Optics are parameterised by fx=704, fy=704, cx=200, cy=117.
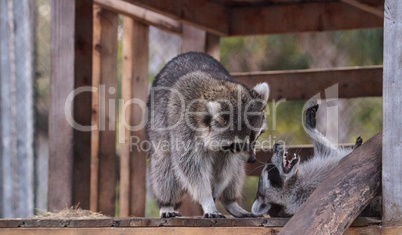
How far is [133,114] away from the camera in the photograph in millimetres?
5266

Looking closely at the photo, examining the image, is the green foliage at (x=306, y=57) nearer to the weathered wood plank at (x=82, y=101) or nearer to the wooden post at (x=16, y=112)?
the wooden post at (x=16, y=112)

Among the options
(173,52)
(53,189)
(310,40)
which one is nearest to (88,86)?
(53,189)

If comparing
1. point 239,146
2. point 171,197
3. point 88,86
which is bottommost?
point 171,197

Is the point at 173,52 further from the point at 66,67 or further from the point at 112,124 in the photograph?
the point at 66,67

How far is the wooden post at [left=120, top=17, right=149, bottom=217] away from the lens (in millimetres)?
5219

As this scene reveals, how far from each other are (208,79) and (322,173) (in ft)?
2.93

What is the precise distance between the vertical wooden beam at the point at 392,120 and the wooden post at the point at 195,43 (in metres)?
2.55

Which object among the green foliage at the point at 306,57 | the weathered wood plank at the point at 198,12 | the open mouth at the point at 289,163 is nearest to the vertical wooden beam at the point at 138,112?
the weathered wood plank at the point at 198,12

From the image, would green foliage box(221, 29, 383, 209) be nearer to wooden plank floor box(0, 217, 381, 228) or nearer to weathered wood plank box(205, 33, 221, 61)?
weathered wood plank box(205, 33, 221, 61)

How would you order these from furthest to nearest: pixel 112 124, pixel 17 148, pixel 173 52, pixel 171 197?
pixel 173 52
pixel 17 148
pixel 112 124
pixel 171 197

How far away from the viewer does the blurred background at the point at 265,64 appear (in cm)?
728

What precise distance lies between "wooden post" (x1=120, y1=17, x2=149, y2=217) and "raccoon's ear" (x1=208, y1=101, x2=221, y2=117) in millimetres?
1618

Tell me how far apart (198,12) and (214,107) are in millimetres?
1361

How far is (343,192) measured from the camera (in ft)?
8.94
